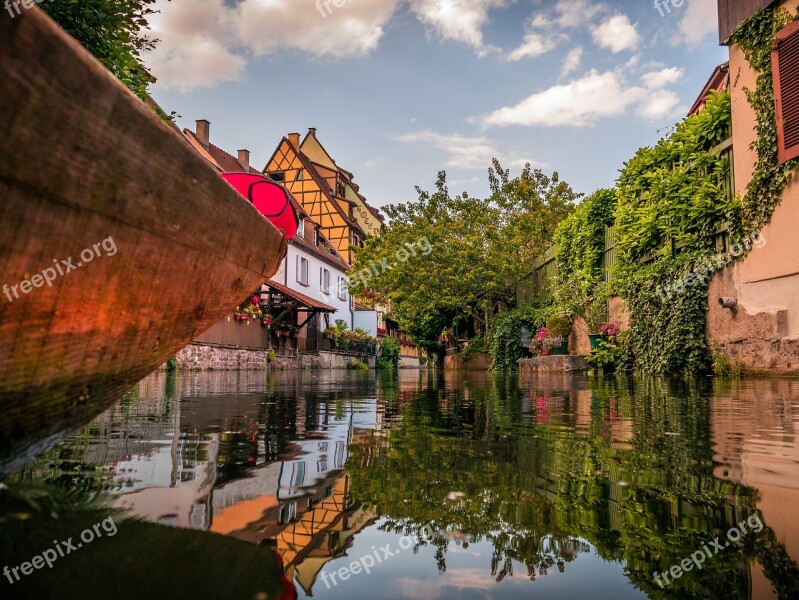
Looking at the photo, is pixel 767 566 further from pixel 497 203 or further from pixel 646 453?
pixel 497 203

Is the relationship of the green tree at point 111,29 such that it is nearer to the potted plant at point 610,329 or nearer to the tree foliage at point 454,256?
the potted plant at point 610,329

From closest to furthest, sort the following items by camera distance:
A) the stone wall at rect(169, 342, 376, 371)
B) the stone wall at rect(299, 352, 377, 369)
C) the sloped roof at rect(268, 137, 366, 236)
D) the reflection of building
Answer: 1. the reflection of building
2. the stone wall at rect(169, 342, 376, 371)
3. the stone wall at rect(299, 352, 377, 369)
4. the sloped roof at rect(268, 137, 366, 236)

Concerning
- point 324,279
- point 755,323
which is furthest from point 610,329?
point 324,279

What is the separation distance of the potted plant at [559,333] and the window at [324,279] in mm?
15953

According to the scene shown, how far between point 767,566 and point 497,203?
20.1m

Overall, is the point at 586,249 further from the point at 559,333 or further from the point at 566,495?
the point at 566,495

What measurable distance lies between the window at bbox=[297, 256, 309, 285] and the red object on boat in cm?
2165

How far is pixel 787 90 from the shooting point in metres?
6.79

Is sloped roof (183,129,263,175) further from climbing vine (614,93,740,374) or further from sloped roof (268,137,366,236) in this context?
climbing vine (614,93,740,374)

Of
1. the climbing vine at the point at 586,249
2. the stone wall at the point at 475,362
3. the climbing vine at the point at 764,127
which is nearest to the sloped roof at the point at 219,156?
the stone wall at the point at 475,362

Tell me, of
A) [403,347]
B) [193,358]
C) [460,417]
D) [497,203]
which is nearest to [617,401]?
[460,417]

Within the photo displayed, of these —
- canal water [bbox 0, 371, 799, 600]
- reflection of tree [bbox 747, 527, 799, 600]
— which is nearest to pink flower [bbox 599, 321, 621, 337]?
canal water [bbox 0, 371, 799, 600]

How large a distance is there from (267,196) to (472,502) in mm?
1243

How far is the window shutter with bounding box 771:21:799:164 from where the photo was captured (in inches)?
260
